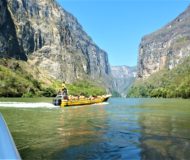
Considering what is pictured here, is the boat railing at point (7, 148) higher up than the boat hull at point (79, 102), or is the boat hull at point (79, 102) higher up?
the boat hull at point (79, 102)

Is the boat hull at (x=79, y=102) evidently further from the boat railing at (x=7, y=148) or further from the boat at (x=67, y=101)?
the boat railing at (x=7, y=148)

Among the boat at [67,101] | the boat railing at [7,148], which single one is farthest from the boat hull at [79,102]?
the boat railing at [7,148]

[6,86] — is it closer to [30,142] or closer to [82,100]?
[82,100]

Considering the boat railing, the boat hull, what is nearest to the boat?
the boat hull

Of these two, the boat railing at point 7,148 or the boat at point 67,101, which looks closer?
the boat railing at point 7,148

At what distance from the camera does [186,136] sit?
914 inches

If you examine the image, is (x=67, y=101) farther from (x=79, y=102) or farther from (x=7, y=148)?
(x=7, y=148)

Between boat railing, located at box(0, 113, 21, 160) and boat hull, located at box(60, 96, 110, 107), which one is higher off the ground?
boat hull, located at box(60, 96, 110, 107)

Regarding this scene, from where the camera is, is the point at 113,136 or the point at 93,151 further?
the point at 113,136

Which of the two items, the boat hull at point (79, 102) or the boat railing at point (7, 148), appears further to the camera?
the boat hull at point (79, 102)

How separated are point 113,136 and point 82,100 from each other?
184 feet

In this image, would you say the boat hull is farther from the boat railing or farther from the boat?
the boat railing

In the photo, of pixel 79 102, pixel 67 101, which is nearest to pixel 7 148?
pixel 67 101

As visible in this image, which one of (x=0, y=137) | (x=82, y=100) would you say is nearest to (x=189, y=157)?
(x=0, y=137)
